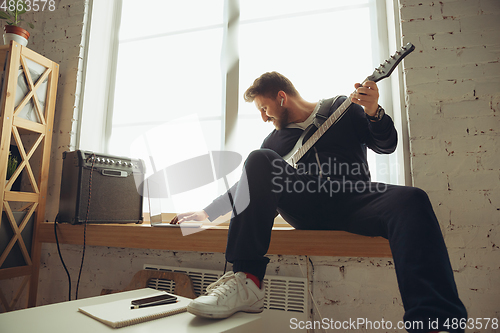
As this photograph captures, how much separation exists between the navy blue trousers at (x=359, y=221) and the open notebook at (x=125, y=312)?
0.64ft

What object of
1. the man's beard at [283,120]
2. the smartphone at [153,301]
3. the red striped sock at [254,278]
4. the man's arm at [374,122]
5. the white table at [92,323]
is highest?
the man's beard at [283,120]

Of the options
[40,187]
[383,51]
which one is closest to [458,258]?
[383,51]

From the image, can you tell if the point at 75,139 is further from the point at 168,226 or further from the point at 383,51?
the point at 383,51

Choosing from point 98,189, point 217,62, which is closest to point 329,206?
point 98,189

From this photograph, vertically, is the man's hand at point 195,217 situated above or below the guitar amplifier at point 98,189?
below

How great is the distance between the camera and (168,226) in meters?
1.31

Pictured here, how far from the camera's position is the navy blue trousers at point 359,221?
0.62 m

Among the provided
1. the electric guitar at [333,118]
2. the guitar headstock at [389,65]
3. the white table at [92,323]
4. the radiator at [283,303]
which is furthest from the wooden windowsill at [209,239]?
the guitar headstock at [389,65]

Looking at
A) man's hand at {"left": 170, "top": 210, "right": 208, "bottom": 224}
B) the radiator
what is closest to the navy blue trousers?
the radiator

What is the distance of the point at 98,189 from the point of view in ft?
4.77

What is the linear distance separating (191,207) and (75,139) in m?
0.82

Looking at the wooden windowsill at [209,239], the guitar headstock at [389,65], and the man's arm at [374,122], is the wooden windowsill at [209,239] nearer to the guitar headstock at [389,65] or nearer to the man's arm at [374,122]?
the man's arm at [374,122]

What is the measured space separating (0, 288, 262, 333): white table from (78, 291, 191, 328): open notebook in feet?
0.03

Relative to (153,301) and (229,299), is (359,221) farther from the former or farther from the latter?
(153,301)
